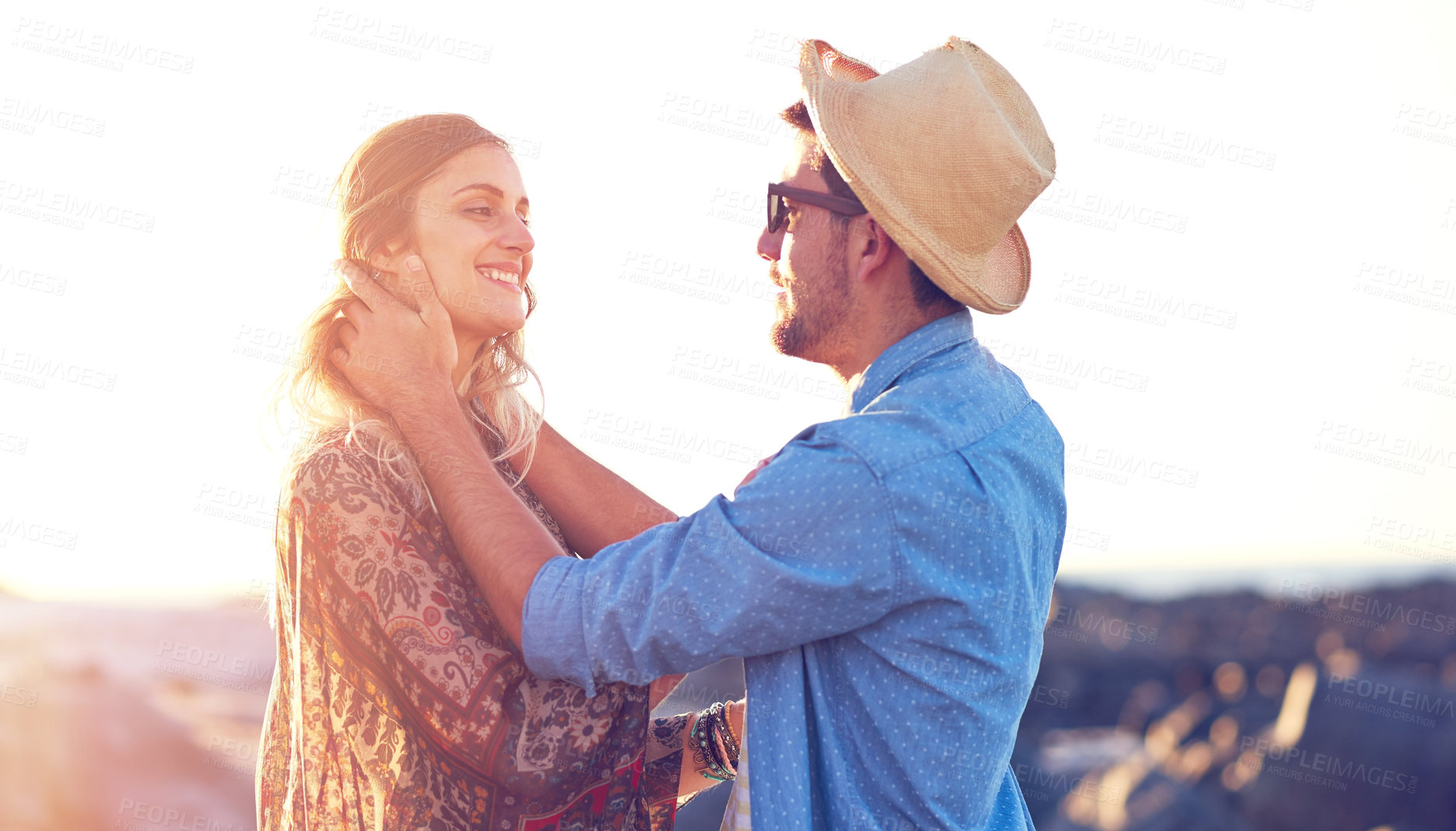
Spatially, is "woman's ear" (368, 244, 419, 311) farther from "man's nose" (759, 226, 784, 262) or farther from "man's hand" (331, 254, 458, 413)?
"man's nose" (759, 226, 784, 262)

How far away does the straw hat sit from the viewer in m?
2.25

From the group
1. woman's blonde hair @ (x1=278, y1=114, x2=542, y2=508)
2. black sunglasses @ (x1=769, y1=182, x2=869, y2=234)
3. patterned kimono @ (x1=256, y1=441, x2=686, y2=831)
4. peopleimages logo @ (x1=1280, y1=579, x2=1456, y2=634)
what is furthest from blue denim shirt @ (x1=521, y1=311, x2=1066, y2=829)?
peopleimages logo @ (x1=1280, y1=579, x2=1456, y2=634)

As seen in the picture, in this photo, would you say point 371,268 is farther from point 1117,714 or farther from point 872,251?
point 1117,714

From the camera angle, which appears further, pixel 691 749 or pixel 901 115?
pixel 691 749

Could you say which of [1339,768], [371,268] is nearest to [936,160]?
[371,268]

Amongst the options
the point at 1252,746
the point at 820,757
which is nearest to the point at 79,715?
the point at 820,757

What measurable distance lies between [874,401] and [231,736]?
190 inches

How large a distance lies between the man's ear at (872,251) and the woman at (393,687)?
3.60ft

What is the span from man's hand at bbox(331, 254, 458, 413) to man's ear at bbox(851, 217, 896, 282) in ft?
3.25

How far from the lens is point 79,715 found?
17.9 feet

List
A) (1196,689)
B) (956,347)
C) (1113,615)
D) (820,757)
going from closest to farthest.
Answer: (820,757) < (956,347) < (1196,689) < (1113,615)

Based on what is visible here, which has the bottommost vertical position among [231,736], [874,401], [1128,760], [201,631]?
[1128,760]

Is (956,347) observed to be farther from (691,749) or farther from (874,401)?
(691,749)

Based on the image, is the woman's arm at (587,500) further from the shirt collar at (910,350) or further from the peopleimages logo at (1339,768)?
the peopleimages logo at (1339,768)
